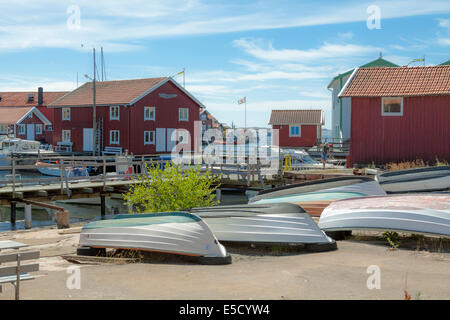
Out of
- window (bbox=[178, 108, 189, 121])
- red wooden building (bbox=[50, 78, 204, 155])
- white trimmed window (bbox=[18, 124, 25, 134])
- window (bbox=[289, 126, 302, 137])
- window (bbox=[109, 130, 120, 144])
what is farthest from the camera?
white trimmed window (bbox=[18, 124, 25, 134])

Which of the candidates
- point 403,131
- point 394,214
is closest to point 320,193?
point 394,214

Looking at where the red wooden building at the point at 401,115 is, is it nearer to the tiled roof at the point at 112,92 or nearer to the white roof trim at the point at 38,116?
the tiled roof at the point at 112,92

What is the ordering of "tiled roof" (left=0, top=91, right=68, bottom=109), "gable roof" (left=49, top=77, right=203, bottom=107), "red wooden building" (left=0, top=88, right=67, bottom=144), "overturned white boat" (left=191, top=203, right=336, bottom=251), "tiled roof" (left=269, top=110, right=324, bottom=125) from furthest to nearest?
"tiled roof" (left=0, top=91, right=68, bottom=109) → "red wooden building" (left=0, top=88, right=67, bottom=144) → "tiled roof" (left=269, top=110, right=324, bottom=125) → "gable roof" (left=49, top=77, right=203, bottom=107) → "overturned white boat" (left=191, top=203, right=336, bottom=251)

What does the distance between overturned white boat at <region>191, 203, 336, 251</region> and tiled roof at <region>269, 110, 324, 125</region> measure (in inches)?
1739

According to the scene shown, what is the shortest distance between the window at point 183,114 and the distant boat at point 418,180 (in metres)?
34.5

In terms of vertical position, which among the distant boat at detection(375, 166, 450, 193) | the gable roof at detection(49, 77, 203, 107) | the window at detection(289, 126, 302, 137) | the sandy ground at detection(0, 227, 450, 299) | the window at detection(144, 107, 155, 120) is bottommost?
the sandy ground at detection(0, 227, 450, 299)

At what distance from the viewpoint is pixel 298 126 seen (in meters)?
54.3

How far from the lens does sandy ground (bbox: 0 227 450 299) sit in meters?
6.25

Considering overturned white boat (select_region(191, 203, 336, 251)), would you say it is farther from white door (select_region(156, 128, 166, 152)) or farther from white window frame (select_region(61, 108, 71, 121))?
white window frame (select_region(61, 108, 71, 121))

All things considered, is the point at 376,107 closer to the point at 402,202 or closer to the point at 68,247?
the point at 402,202

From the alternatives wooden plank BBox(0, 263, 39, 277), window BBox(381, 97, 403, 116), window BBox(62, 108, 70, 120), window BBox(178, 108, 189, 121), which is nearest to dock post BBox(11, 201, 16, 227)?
wooden plank BBox(0, 263, 39, 277)

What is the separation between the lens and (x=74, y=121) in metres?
50.9

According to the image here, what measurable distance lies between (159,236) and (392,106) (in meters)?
19.3
